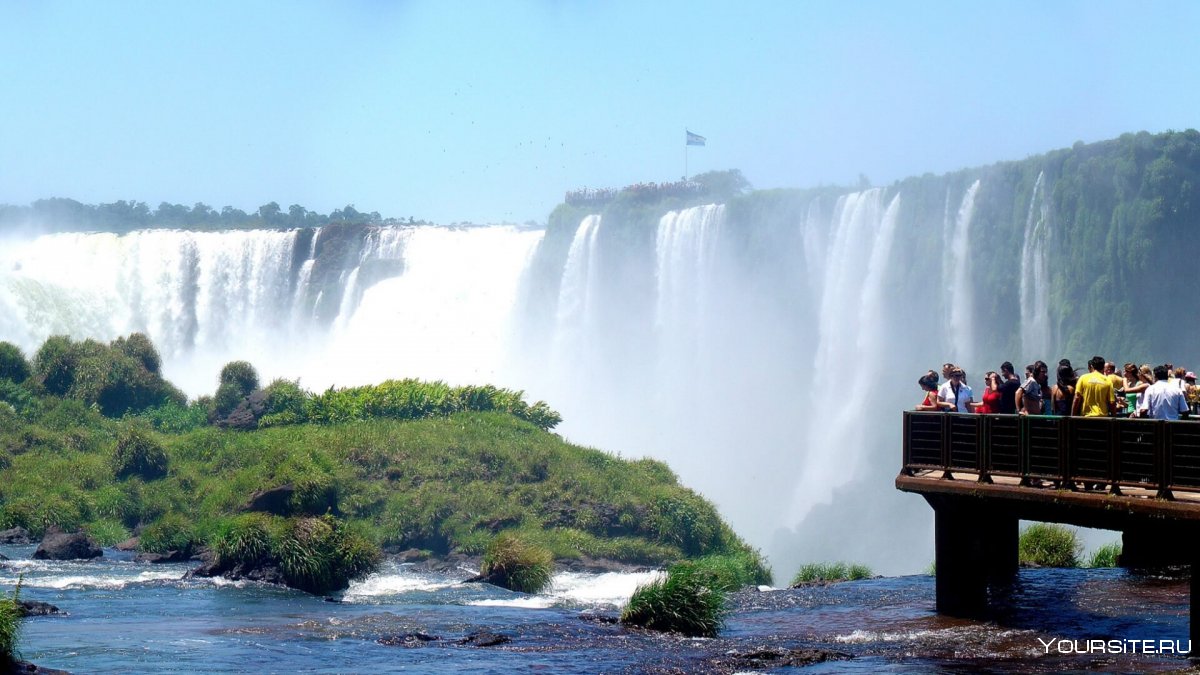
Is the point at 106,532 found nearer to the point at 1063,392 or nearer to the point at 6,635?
the point at 6,635

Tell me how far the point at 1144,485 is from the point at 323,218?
11744 cm

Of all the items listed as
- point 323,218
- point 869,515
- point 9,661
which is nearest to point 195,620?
point 9,661

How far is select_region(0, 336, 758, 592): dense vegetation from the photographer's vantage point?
3631 cm

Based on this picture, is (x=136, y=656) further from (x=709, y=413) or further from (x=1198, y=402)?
(x=709, y=413)

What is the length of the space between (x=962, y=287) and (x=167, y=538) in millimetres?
34759

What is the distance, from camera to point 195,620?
78.4ft

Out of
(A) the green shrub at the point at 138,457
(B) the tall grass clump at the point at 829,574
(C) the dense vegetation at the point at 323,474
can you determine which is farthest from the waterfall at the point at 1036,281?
(A) the green shrub at the point at 138,457

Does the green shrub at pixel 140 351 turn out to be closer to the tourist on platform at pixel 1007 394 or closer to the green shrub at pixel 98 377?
the green shrub at pixel 98 377

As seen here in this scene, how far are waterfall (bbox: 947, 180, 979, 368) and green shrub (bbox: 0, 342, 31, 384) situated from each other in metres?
36.6

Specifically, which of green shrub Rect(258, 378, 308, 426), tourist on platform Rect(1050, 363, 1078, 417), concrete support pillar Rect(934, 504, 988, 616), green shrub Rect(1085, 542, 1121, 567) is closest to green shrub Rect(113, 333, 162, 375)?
green shrub Rect(258, 378, 308, 426)

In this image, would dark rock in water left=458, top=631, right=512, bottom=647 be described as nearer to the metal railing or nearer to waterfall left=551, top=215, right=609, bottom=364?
the metal railing

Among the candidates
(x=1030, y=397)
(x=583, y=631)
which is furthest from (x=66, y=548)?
(x=1030, y=397)

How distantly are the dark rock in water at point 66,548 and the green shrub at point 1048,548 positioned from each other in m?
21.6

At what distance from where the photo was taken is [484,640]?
20766mm
